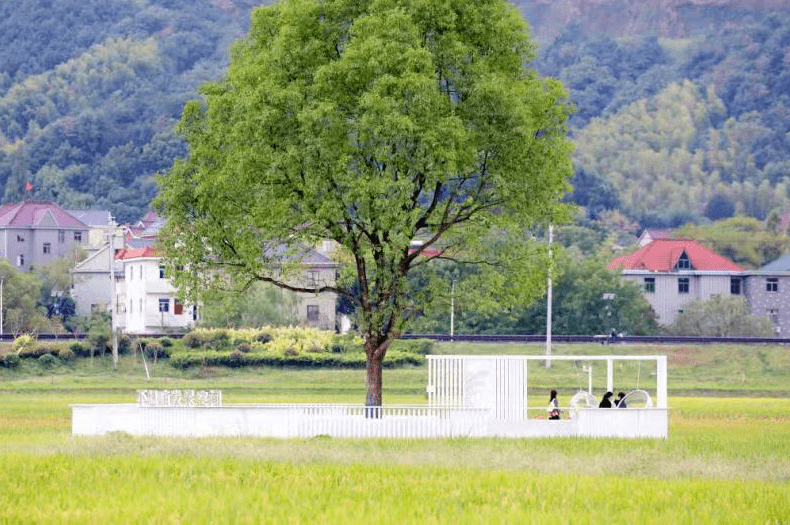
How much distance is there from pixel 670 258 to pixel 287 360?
72.1 m

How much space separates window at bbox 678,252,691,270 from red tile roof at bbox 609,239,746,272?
0.98ft

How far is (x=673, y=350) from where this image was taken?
351 feet

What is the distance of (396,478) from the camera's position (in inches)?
1287

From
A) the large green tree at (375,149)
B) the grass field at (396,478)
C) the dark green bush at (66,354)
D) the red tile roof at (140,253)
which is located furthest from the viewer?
the red tile roof at (140,253)

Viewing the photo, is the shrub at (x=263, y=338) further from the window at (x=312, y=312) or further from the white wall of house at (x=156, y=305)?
the window at (x=312, y=312)

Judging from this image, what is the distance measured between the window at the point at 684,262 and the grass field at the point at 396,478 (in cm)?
10564

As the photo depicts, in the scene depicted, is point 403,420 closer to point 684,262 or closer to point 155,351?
point 155,351

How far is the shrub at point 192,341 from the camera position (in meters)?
103

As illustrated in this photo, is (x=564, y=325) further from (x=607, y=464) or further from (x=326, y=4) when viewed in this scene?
(x=607, y=464)

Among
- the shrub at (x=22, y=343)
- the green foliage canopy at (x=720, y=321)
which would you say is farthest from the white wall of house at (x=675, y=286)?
the shrub at (x=22, y=343)

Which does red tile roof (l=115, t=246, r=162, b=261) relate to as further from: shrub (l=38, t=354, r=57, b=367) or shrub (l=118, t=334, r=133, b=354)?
shrub (l=38, t=354, r=57, b=367)

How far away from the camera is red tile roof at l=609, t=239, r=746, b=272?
161375 millimetres

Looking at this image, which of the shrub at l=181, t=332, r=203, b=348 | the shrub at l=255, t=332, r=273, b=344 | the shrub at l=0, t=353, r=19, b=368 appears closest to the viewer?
the shrub at l=0, t=353, r=19, b=368

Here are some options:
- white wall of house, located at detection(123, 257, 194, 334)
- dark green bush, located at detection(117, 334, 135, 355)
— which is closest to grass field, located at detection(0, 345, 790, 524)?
dark green bush, located at detection(117, 334, 135, 355)
